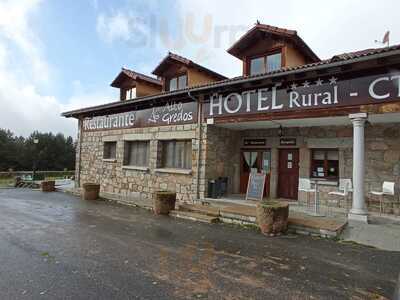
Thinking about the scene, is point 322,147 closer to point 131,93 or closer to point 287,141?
point 287,141

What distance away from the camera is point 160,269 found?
13.2 feet

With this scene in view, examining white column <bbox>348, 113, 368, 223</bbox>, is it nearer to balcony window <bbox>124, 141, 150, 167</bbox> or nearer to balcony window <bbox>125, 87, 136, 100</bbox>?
balcony window <bbox>124, 141, 150, 167</bbox>

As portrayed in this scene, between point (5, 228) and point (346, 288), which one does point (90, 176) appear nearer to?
point (5, 228)

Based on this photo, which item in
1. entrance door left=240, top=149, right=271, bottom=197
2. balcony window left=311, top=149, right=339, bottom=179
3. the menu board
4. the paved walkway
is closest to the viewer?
the paved walkway

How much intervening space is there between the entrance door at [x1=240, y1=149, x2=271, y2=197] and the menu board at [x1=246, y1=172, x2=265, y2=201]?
1.05 metres

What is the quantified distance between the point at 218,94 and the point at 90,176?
28.6 ft

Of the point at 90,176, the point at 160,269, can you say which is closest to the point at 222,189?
the point at 160,269

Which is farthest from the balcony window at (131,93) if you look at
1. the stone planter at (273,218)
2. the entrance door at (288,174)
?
the stone planter at (273,218)

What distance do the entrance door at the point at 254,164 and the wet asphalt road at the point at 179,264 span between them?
396 cm

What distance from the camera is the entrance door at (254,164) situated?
1020 centimetres

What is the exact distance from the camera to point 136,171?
1168 centimetres

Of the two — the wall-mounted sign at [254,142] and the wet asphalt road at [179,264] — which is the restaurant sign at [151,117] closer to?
the wall-mounted sign at [254,142]

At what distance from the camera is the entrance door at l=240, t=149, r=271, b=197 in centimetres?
1020

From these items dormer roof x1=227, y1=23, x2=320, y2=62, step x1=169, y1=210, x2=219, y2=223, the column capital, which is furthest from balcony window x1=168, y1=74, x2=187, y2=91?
the column capital
